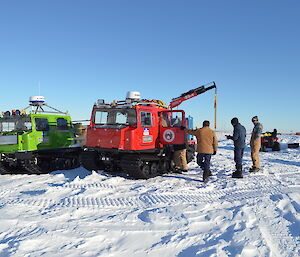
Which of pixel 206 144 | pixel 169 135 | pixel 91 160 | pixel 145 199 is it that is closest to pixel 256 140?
pixel 206 144

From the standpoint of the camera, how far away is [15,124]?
9.09 meters

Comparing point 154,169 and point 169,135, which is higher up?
point 169,135

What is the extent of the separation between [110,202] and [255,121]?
5.49 m

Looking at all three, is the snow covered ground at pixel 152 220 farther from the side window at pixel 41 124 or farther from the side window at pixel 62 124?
the side window at pixel 62 124

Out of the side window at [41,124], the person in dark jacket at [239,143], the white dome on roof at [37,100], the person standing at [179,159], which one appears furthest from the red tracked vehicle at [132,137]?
the white dome on roof at [37,100]

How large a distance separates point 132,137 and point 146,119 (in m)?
0.90

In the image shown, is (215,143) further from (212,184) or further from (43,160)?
(43,160)

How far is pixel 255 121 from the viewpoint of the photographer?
8.20m

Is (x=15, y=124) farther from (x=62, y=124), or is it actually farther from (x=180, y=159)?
(x=180, y=159)

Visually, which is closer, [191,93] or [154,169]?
[154,169]

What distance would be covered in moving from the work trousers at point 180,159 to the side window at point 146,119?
1.40m

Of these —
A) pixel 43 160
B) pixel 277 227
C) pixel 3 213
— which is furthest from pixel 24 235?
pixel 43 160

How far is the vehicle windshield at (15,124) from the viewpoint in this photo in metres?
8.85

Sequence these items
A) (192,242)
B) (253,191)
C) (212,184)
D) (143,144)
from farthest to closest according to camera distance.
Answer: (143,144) → (212,184) → (253,191) → (192,242)
